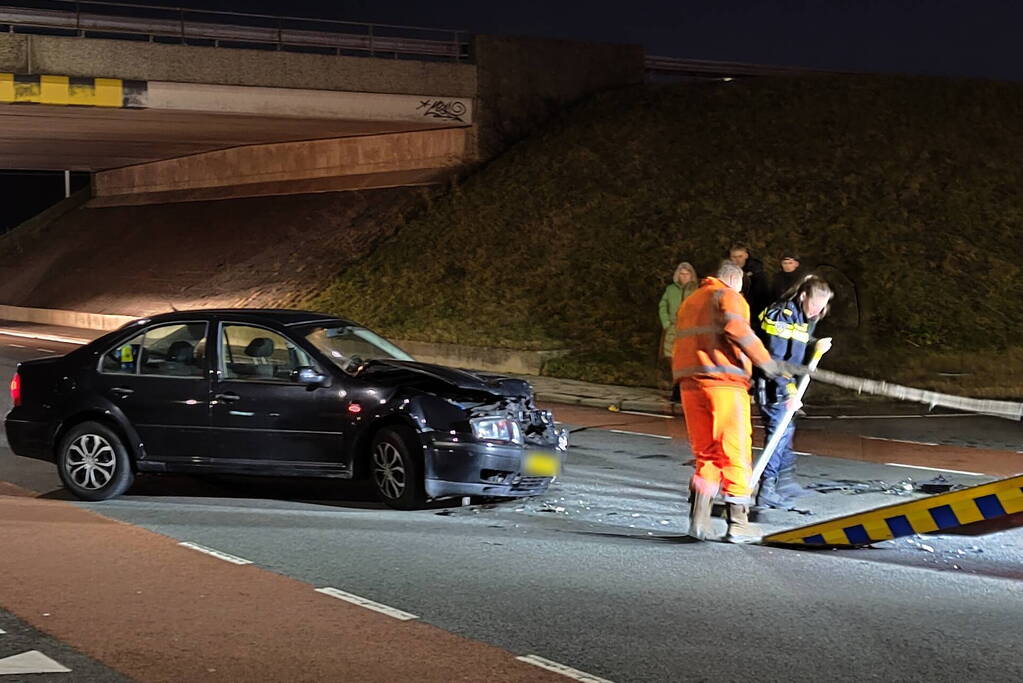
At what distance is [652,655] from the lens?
5.35m

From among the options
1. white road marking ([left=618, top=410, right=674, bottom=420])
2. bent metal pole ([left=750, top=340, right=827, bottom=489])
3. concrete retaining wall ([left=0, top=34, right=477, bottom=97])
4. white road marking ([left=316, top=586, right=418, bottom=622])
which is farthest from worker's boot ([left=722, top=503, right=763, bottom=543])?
concrete retaining wall ([left=0, top=34, right=477, bottom=97])

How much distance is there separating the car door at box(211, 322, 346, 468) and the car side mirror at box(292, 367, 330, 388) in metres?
0.03

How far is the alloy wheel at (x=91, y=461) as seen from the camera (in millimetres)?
9148

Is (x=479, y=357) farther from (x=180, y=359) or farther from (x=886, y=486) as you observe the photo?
(x=180, y=359)

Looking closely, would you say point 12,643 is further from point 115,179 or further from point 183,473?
point 115,179

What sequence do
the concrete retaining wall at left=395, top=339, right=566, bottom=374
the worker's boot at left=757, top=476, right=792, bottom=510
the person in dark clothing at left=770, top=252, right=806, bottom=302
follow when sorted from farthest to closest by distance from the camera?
1. the concrete retaining wall at left=395, top=339, right=566, bottom=374
2. the person in dark clothing at left=770, top=252, right=806, bottom=302
3. the worker's boot at left=757, top=476, right=792, bottom=510

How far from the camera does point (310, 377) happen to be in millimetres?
8711

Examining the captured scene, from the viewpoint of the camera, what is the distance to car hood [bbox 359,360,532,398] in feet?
28.7

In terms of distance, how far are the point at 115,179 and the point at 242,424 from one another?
125ft

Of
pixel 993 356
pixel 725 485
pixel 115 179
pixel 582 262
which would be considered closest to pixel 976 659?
pixel 725 485

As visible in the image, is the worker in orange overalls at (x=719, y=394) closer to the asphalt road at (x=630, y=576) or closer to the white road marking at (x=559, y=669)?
the asphalt road at (x=630, y=576)

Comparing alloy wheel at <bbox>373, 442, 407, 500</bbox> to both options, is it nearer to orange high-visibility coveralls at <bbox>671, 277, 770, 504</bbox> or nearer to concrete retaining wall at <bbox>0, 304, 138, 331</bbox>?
orange high-visibility coveralls at <bbox>671, 277, 770, 504</bbox>

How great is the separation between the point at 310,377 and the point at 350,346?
2.29ft

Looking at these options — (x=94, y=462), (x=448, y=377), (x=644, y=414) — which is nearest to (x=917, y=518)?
(x=448, y=377)
